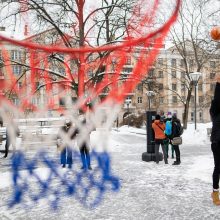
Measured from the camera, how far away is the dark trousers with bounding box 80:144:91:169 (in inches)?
331

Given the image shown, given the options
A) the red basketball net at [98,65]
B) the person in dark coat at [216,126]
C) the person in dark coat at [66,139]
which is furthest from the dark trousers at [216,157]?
the person in dark coat at [66,139]

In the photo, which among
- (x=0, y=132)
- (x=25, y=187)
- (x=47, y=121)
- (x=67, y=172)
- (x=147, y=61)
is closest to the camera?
(x=147, y=61)

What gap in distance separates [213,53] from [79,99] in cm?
1531

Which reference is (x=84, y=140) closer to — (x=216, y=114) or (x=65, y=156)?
(x=65, y=156)

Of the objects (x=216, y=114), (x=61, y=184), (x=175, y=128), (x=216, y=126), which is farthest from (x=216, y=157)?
(x=175, y=128)

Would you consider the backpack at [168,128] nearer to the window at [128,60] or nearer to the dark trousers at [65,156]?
the dark trousers at [65,156]

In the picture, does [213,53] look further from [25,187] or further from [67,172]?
[25,187]

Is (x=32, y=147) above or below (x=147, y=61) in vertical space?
below

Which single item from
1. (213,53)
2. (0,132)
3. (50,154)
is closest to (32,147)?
(50,154)

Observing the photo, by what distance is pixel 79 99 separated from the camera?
689 centimetres

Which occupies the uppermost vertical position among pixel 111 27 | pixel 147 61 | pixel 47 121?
pixel 111 27

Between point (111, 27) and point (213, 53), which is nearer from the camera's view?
point (111, 27)

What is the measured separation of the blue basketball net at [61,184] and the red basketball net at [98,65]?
153cm

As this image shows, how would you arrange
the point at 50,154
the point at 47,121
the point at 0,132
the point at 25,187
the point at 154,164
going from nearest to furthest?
the point at 47,121
the point at 25,187
the point at 154,164
the point at 50,154
the point at 0,132
